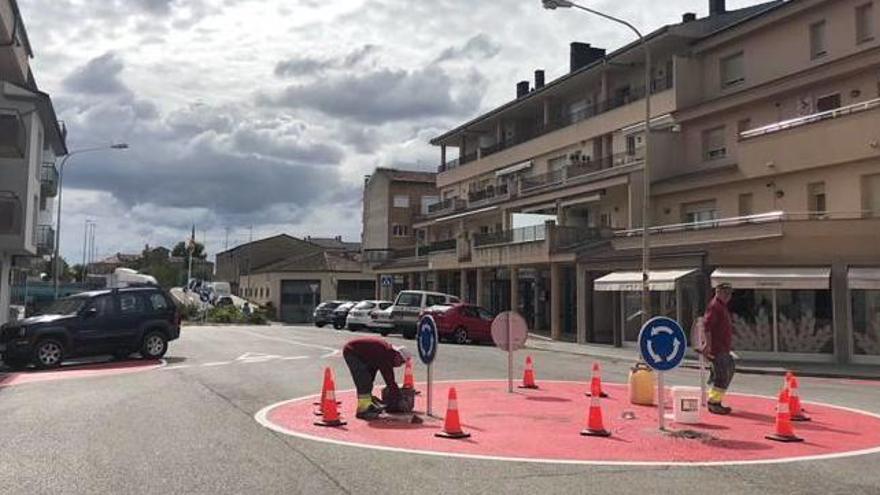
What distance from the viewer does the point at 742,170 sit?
3069 cm

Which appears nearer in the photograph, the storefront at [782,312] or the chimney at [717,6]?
the storefront at [782,312]

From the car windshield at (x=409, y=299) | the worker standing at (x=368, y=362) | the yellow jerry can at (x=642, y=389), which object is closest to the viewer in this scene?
the worker standing at (x=368, y=362)

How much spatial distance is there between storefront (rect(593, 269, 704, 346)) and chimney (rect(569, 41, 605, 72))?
1835 centimetres

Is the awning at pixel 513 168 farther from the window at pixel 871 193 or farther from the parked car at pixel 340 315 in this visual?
the window at pixel 871 193

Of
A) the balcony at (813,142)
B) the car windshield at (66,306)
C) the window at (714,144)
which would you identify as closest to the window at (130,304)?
the car windshield at (66,306)

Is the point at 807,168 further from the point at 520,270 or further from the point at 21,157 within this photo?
the point at 21,157

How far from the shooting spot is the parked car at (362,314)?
40.8m

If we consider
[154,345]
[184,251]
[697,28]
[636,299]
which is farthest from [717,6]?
[184,251]

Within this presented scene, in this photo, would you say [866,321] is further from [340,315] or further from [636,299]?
[340,315]

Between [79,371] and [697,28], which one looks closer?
[79,371]

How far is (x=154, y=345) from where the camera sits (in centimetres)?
2256

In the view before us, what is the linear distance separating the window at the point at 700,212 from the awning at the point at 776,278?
21.1 feet

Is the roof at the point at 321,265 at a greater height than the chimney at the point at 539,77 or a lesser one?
lesser

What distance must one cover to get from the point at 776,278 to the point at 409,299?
1461 cm
